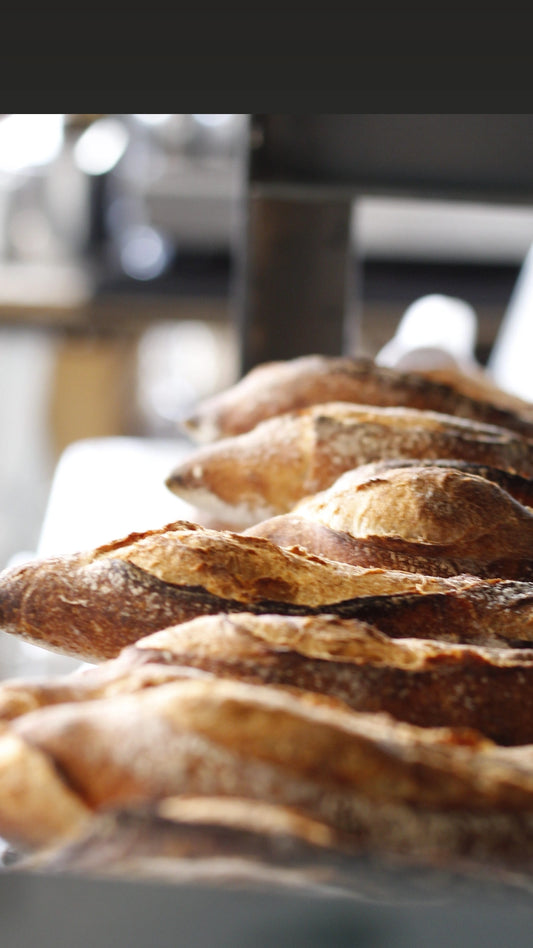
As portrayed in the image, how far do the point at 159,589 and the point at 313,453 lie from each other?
259 mm

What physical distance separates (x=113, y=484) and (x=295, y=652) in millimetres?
933

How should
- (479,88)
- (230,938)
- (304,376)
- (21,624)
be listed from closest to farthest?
(230,938) → (479,88) → (21,624) → (304,376)

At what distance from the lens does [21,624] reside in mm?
546

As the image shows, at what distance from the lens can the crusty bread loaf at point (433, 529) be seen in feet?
1.97

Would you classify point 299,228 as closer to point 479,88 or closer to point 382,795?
point 479,88

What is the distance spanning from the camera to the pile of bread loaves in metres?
0.35

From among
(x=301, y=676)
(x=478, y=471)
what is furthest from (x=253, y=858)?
(x=478, y=471)

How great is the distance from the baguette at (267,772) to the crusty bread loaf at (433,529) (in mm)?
215

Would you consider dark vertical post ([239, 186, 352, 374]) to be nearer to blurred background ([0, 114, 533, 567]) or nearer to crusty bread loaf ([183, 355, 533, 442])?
crusty bread loaf ([183, 355, 533, 442])

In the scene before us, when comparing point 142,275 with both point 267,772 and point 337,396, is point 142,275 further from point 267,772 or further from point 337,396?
point 267,772

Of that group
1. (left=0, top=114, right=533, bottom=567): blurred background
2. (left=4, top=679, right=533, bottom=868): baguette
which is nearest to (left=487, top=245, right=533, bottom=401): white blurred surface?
(left=4, top=679, right=533, bottom=868): baguette

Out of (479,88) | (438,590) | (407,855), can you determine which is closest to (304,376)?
(438,590)

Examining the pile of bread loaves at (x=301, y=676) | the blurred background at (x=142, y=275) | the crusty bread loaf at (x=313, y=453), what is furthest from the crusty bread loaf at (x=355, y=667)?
the blurred background at (x=142, y=275)

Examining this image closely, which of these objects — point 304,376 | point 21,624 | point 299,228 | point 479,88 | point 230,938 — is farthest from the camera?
point 299,228
